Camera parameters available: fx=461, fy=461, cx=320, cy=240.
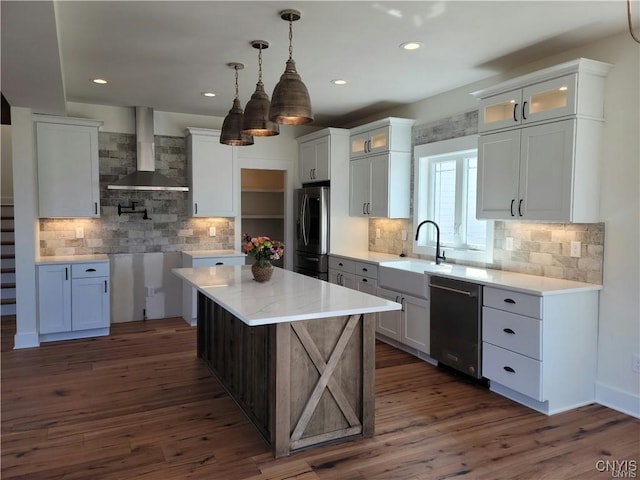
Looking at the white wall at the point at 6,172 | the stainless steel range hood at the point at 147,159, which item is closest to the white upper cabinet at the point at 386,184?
the stainless steel range hood at the point at 147,159

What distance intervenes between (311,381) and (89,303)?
11.0 feet

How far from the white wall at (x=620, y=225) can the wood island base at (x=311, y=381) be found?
1811mm

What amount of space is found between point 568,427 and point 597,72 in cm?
244

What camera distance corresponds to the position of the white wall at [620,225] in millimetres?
3156

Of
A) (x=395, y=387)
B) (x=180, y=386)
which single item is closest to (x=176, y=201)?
(x=180, y=386)

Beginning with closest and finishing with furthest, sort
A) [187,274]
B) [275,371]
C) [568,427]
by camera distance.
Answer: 1. [275,371]
2. [568,427]
3. [187,274]

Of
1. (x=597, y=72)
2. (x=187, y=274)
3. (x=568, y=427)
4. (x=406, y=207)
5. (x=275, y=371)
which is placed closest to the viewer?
(x=275, y=371)

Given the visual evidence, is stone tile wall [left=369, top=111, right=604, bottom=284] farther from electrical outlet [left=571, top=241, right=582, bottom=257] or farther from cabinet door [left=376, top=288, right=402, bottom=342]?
cabinet door [left=376, top=288, right=402, bottom=342]

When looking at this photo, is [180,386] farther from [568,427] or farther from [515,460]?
[568,427]

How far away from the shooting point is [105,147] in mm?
5605

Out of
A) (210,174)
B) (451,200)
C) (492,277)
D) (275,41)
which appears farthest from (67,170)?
(492,277)

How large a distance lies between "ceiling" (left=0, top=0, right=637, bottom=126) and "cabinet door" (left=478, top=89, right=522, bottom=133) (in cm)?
32

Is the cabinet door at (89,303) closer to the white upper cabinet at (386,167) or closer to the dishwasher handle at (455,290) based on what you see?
the white upper cabinet at (386,167)

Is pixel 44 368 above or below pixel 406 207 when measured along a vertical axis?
below
